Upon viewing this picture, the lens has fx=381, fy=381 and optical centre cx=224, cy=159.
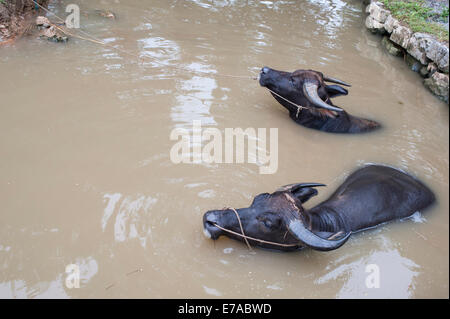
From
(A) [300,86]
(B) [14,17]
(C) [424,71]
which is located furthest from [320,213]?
(B) [14,17]

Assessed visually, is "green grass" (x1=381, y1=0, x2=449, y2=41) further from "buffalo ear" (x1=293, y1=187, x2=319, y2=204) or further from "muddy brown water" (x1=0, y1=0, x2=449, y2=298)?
"buffalo ear" (x1=293, y1=187, x2=319, y2=204)

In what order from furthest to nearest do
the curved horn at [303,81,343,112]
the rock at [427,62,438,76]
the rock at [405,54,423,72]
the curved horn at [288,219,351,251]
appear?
the rock at [405,54,423,72] < the rock at [427,62,438,76] < the curved horn at [303,81,343,112] < the curved horn at [288,219,351,251]

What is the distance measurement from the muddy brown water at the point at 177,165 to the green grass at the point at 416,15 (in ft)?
2.25

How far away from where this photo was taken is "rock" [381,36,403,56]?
6809mm

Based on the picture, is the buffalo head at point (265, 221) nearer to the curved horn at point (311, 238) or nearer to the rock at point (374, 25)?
the curved horn at point (311, 238)

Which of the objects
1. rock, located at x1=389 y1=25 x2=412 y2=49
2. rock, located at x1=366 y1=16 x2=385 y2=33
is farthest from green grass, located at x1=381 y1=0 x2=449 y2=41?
rock, located at x1=366 y1=16 x2=385 y2=33

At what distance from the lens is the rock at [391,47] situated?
6809 millimetres

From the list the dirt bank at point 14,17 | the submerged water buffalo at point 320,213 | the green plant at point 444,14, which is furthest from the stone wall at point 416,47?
the dirt bank at point 14,17

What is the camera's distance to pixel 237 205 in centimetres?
373

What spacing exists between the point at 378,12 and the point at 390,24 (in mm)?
564

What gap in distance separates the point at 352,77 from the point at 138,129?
364 centimetres

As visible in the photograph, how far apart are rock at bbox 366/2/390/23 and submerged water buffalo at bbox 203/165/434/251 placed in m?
4.43
